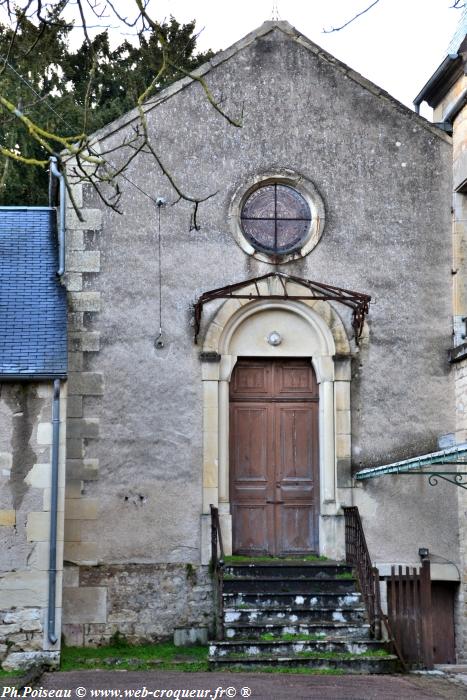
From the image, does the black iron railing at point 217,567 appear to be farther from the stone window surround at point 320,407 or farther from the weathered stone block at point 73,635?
the weathered stone block at point 73,635

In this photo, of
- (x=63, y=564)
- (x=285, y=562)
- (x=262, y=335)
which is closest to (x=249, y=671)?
(x=285, y=562)

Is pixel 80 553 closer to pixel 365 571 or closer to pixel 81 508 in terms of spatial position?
pixel 81 508

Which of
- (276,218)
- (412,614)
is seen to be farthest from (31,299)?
(412,614)

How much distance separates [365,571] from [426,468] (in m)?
1.76

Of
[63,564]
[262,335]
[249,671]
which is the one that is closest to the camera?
[249,671]

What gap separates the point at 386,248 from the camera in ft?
40.5

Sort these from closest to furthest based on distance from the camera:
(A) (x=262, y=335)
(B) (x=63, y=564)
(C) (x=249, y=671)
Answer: (C) (x=249, y=671), (B) (x=63, y=564), (A) (x=262, y=335)

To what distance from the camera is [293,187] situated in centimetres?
1244

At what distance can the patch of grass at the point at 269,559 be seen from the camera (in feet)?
37.3

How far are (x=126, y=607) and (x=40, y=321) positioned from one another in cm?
323

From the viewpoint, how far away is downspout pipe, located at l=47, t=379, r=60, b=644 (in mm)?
10336

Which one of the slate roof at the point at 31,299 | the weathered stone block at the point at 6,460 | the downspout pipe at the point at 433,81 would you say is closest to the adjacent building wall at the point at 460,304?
the downspout pipe at the point at 433,81

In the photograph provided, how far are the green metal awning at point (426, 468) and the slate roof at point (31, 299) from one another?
137 inches

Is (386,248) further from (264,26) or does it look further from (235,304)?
(264,26)
